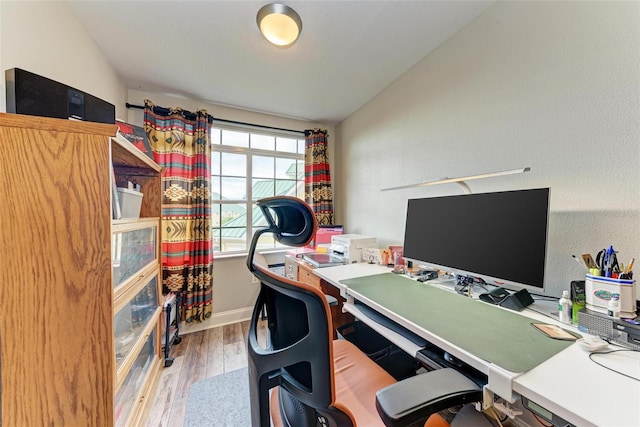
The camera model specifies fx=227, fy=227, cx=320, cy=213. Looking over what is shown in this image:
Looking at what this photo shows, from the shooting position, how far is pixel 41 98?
3.02 feet

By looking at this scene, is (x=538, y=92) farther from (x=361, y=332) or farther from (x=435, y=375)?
(x=361, y=332)

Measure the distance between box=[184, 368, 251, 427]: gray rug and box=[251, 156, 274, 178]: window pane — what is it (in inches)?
79.8

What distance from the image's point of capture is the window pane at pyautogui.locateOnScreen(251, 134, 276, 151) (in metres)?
2.78

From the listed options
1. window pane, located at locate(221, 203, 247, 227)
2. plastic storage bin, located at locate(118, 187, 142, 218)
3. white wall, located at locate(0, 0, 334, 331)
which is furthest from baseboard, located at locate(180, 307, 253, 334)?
plastic storage bin, located at locate(118, 187, 142, 218)

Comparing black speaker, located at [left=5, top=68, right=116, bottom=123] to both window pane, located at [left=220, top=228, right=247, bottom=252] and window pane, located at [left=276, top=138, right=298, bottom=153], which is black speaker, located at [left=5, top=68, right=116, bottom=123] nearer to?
window pane, located at [left=220, top=228, right=247, bottom=252]

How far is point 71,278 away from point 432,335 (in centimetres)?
132

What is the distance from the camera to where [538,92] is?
3.80 ft

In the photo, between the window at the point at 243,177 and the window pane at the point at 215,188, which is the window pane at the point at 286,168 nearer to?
the window at the point at 243,177

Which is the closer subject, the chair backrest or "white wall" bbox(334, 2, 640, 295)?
the chair backrest

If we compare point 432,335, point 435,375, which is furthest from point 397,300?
point 435,375

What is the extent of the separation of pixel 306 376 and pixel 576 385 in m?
0.72

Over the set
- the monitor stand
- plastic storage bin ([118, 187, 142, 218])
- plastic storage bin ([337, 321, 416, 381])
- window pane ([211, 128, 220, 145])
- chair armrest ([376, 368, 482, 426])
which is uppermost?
window pane ([211, 128, 220, 145])

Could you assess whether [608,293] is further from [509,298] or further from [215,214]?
[215,214]

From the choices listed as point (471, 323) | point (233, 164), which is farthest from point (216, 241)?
point (471, 323)
